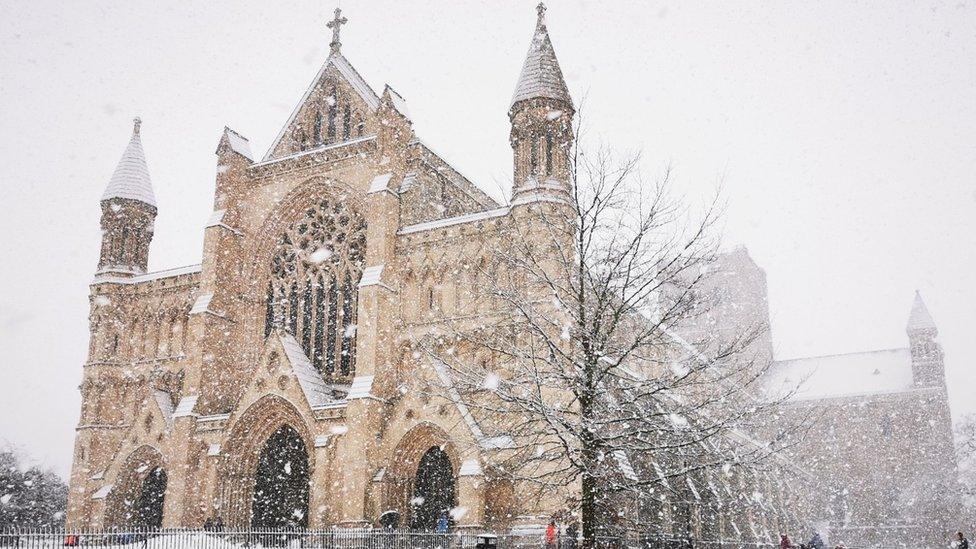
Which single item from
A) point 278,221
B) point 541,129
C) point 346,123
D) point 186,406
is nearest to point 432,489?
point 186,406

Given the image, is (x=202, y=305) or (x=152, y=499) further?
(x=152, y=499)

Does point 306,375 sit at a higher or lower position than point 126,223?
lower

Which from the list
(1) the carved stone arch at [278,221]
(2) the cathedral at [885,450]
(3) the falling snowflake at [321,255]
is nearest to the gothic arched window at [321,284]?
(3) the falling snowflake at [321,255]

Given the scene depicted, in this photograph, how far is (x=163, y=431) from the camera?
29.6 meters

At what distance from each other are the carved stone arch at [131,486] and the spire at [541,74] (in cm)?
1801

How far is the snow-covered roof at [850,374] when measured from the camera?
62125 mm

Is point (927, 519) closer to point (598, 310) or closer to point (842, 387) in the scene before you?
point (842, 387)

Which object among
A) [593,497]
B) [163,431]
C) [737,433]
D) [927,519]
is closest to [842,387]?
[927,519]

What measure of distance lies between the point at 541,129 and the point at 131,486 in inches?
764

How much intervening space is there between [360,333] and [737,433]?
2678 cm

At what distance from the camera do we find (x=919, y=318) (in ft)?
201

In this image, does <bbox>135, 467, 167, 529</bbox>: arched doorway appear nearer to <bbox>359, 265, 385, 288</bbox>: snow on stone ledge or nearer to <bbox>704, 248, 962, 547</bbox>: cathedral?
<bbox>359, 265, 385, 288</bbox>: snow on stone ledge

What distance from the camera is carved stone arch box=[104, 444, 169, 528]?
96.9 ft

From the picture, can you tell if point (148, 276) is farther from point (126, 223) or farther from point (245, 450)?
point (245, 450)
